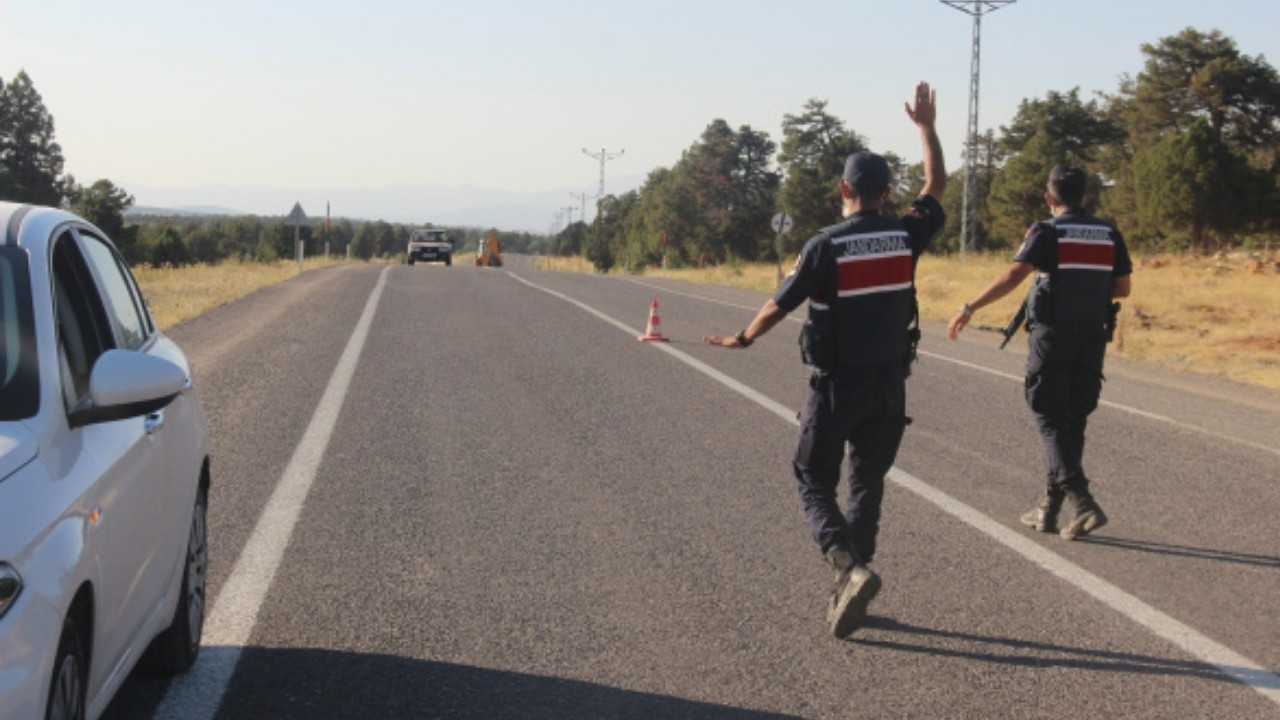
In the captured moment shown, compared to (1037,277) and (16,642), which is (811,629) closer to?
(1037,277)

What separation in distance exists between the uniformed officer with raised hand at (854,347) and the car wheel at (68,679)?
3018mm

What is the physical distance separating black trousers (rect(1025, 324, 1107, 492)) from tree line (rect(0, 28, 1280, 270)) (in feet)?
144

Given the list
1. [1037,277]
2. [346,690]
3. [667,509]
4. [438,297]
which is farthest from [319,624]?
[438,297]

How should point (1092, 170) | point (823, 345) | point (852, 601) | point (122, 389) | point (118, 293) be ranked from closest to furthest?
point (122, 389), point (118, 293), point (852, 601), point (823, 345), point (1092, 170)

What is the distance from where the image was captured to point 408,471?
29.8ft

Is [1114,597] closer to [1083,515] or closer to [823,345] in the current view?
[1083,515]

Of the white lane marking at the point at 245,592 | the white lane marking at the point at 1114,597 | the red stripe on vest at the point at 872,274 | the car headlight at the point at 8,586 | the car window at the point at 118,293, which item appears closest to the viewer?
the car headlight at the point at 8,586

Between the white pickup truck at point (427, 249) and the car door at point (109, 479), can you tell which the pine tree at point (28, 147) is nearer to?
the white pickup truck at point (427, 249)

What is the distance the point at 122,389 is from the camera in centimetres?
365

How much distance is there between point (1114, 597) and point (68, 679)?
4473mm

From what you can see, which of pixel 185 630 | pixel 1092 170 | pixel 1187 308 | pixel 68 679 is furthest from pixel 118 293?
pixel 1092 170

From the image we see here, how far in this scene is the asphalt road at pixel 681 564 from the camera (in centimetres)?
495

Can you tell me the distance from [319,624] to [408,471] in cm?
347

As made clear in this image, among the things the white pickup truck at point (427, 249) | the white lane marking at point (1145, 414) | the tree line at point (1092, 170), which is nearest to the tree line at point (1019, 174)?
the tree line at point (1092, 170)
